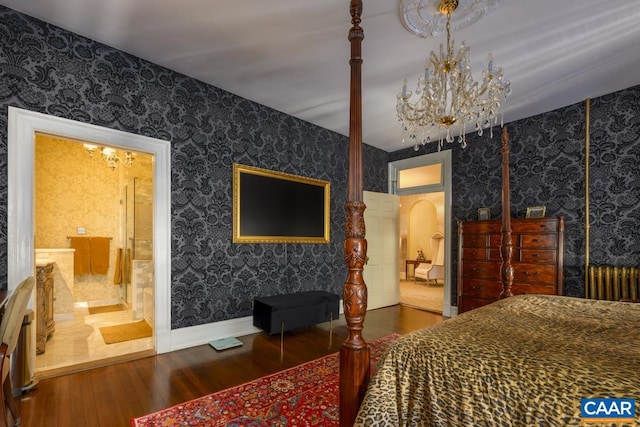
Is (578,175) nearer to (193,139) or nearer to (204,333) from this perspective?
(193,139)

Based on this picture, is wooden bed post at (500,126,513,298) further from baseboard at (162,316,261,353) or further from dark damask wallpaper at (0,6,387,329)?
baseboard at (162,316,261,353)

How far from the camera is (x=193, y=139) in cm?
340

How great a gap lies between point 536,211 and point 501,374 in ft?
12.1

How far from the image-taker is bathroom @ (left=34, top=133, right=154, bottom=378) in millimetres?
3967

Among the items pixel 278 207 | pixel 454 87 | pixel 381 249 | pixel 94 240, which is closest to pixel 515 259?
pixel 381 249

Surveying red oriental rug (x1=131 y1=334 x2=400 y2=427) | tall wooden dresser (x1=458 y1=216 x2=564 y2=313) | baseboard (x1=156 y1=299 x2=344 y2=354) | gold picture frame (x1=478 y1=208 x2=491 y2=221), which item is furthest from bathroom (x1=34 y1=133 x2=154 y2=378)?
gold picture frame (x1=478 y1=208 x2=491 y2=221)

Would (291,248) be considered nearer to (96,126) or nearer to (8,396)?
(96,126)

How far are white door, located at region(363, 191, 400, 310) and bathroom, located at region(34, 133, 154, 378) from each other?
3.35 meters

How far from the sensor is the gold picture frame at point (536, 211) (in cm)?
400

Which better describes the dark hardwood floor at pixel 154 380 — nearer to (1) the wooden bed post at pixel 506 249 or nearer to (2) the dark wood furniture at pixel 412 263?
(1) the wooden bed post at pixel 506 249

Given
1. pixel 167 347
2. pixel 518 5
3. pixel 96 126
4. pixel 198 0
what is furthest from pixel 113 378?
pixel 518 5

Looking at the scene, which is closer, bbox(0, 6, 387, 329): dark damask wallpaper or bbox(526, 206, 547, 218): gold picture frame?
bbox(0, 6, 387, 329): dark damask wallpaper

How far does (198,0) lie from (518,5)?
2365 millimetres

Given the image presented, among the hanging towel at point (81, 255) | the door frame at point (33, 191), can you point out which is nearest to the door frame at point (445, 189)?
the door frame at point (33, 191)
